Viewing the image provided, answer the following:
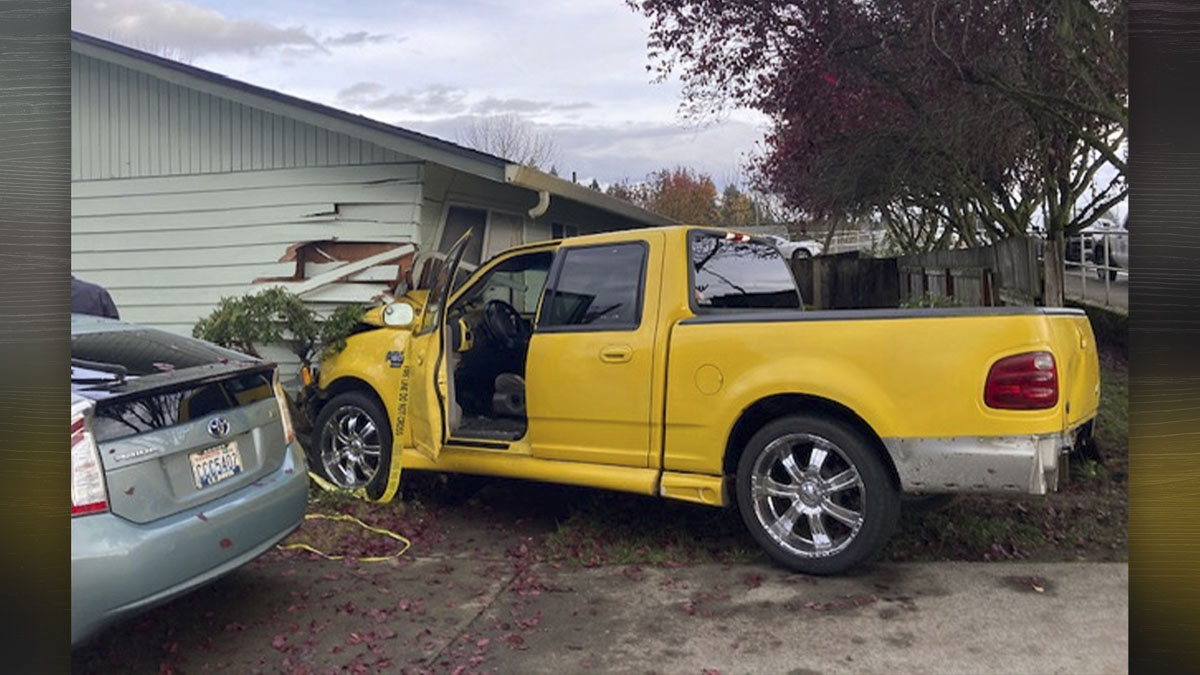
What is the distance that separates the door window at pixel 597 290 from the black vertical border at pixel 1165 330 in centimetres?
384

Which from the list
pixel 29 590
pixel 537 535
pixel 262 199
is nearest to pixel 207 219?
pixel 262 199

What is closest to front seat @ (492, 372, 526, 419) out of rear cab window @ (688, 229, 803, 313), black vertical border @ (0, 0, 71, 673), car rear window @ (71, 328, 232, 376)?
rear cab window @ (688, 229, 803, 313)

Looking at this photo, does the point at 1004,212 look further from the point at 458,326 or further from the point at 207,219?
the point at 207,219

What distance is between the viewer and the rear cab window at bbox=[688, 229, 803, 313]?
5.12 m

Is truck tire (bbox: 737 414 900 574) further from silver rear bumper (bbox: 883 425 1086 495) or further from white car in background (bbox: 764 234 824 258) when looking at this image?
white car in background (bbox: 764 234 824 258)

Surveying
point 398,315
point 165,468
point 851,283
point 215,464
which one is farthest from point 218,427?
point 851,283

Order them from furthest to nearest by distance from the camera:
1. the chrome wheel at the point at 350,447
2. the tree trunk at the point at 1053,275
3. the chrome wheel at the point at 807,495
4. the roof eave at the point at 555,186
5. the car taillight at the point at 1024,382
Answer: the tree trunk at the point at 1053,275, the roof eave at the point at 555,186, the chrome wheel at the point at 350,447, the chrome wheel at the point at 807,495, the car taillight at the point at 1024,382

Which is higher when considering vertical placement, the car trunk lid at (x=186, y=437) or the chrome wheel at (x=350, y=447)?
the car trunk lid at (x=186, y=437)

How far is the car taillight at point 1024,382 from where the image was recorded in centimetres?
382

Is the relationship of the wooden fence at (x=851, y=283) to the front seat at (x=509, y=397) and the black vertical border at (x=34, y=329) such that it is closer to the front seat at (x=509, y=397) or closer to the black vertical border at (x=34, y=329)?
the front seat at (x=509, y=397)

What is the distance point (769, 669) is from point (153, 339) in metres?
3.26

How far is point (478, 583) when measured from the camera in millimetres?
4609

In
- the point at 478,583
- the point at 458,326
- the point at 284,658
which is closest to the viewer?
the point at 284,658

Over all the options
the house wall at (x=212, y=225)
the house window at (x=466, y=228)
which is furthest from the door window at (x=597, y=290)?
the house window at (x=466, y=228)
